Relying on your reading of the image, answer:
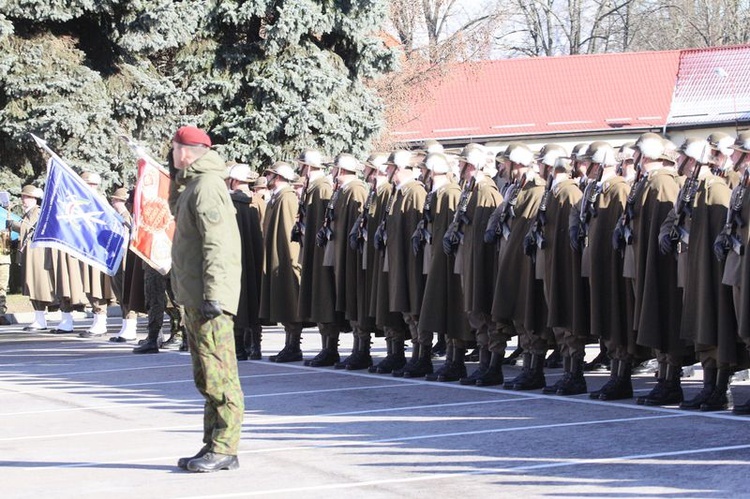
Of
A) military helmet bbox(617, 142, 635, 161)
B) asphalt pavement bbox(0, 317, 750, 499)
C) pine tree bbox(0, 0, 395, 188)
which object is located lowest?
asphalt pavement bbox(0, 317, 750, 499)

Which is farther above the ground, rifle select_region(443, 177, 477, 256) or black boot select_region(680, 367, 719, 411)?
rifle select_region(443, 177, 477, 256)

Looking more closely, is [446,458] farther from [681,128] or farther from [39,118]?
[681,128]

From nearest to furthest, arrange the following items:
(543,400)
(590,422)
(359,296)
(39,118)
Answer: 1. (590,422)
2. (543,400)
3. (359,296)
4. (39,118)

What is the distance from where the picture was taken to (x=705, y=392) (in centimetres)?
1084

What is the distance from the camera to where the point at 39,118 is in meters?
23.6

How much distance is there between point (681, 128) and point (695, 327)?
36.1 m

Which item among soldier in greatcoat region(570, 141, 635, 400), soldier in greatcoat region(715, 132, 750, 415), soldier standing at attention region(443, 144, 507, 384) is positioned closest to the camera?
soldier in greatcoat region(715, 132, 750, 415)

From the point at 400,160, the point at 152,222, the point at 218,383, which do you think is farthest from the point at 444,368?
the point at 218,383

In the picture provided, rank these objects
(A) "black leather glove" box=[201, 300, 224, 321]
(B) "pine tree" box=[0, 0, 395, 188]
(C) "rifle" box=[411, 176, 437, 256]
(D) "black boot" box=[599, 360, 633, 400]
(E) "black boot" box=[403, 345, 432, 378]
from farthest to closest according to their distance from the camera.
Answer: (B) "pine tree" box=[0, 0, 395, 188] → (E) "black boot" box=[403, 345, 432, 378] → (C) "rifle" box=[411, 176, 437, 256] → (D) "black boot" box=[599, 360, 633, 400] → (A) "black leather glove" box=[201, 300, 224, 321]

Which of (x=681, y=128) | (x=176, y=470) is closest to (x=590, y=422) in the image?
(x=176, y=470)

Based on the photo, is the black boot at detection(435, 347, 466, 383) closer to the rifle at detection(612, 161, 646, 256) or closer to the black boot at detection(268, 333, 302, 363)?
the rifle at detection(612, 161, 646, 256)

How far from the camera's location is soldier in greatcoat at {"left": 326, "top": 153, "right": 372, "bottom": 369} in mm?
14570

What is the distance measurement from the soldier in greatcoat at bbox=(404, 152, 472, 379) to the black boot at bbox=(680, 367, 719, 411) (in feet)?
9.19

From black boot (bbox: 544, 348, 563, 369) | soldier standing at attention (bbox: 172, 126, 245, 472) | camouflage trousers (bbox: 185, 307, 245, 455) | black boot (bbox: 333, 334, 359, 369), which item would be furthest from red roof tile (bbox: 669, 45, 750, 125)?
camouflage trousers (bbox: 185, 307, 245, 455)
